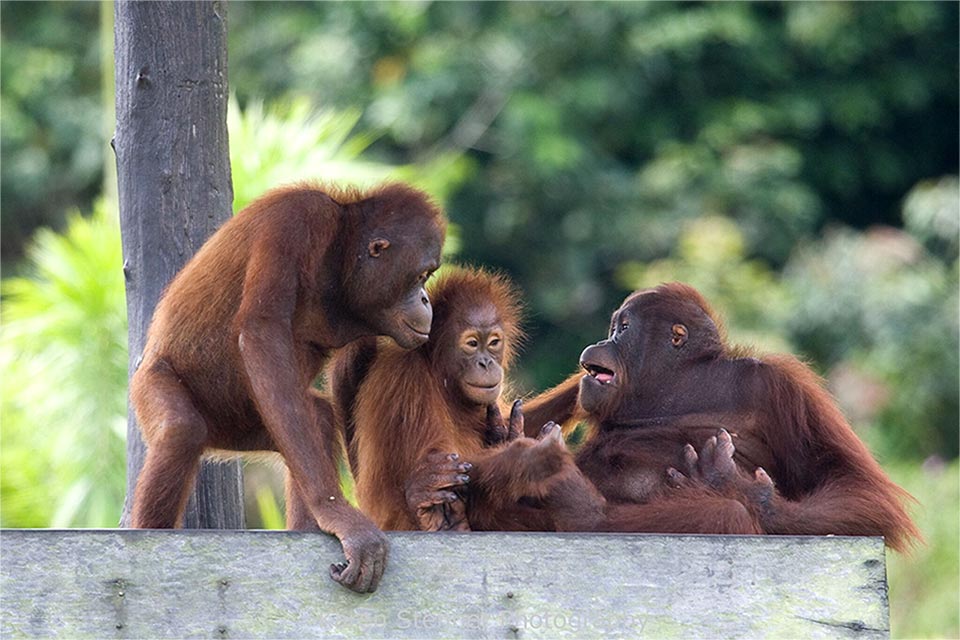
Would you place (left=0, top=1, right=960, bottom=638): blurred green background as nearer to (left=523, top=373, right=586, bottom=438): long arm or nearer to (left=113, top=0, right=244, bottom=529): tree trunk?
(left=113, top=0, right=244, bottom=529): tree trunk

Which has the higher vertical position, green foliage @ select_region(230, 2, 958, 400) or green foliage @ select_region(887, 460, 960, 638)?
green foliage @ select_region(230, 2, 958, 400)

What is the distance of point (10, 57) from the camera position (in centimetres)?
1410

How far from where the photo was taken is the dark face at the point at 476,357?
412 cm

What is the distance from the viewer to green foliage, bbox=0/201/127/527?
24.0 feet

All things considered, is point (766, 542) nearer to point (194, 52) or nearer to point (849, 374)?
point (194, 52)

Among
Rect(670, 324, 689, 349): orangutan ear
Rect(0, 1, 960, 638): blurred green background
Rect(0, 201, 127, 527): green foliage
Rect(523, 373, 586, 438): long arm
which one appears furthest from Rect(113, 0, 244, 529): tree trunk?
Rect(0, 1, 960, 638): blurred green background

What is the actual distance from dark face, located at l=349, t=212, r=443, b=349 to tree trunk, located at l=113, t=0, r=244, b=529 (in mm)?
981

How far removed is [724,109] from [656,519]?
11203 millimetres

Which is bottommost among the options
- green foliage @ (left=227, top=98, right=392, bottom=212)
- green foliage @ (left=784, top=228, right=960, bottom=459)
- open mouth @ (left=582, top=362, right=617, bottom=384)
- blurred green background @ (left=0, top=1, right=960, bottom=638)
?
open mouth @ (left=582, top=362, right=617, bottom=384)

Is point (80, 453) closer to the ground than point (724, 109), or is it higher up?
closer to the ground

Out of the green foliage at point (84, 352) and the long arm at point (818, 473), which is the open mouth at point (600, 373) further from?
the green foliage at point (84, 352)

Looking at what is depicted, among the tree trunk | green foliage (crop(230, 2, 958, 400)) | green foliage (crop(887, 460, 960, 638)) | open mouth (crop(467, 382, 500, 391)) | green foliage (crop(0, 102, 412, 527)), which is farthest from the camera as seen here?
green foliage (crop(230, 2, 958, 400))

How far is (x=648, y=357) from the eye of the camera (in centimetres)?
423

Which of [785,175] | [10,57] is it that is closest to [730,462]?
[785,175]
